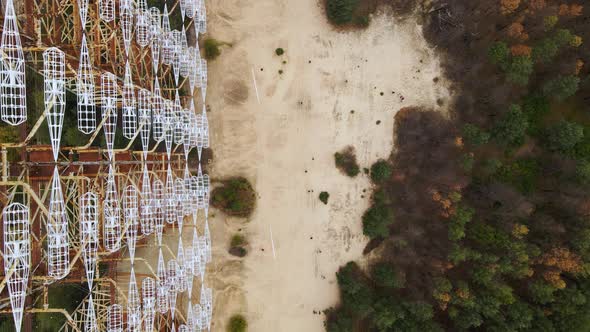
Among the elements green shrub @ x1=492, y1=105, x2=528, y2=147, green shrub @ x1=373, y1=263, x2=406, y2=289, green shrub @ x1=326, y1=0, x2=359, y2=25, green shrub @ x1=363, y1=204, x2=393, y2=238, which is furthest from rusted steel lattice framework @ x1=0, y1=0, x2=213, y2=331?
green shrub @ x1=492, y1=105, x2=528, y2=147

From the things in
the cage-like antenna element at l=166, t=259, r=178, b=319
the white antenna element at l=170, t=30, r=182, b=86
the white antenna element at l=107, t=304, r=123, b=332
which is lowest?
the white antenna element at l=107, t=304, r=123, b=332

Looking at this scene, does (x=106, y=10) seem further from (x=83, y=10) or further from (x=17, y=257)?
(x=17, y=257)

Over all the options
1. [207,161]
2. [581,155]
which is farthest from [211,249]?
[581,155]

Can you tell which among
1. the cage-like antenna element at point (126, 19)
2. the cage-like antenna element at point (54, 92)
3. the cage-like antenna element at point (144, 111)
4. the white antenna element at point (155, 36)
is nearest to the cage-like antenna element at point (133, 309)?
the cage-like antenna element at point (144, 111)

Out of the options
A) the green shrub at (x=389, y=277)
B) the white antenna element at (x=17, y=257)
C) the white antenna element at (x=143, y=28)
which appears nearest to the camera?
the white antenna element at (x=17, y=257)

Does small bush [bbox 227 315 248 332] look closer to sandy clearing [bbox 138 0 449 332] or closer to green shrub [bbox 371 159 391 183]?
sandy clearing [bbox 138 0 449 332]

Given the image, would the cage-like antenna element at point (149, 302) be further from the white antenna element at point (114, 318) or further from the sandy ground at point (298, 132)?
the sandy ground at point (298, 132)
